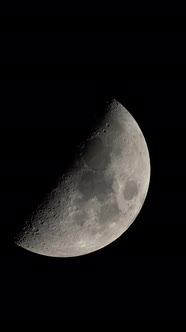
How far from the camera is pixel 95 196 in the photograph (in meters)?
4.75

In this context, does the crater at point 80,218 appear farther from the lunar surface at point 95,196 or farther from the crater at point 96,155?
the crater at point 96,155

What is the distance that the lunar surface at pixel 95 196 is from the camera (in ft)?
15.4

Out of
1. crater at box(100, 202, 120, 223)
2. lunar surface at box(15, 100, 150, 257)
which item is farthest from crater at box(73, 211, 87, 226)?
crater at box(100, 202, 120, 223)

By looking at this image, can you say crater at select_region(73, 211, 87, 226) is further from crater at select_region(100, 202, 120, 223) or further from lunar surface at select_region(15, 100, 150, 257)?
crater at select_region(100, 202, 120, 223)

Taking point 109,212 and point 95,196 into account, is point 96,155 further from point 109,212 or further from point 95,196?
point 109,212

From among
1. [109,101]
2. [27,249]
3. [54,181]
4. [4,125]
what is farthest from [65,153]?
[27,249]

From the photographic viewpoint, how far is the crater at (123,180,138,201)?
5.04m

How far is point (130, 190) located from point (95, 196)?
60 cm

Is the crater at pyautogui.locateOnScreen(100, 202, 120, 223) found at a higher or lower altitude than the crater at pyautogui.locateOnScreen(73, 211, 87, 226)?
lower

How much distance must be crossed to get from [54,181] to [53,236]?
0.79 m

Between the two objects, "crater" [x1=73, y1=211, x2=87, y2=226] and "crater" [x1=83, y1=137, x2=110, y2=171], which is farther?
"crater" [x1=73, y1=211, x2=87, y2=226]

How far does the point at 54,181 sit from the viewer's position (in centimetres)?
470

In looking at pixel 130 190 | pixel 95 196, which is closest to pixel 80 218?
pixel 95 196

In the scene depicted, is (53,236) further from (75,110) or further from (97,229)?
(75,110)
